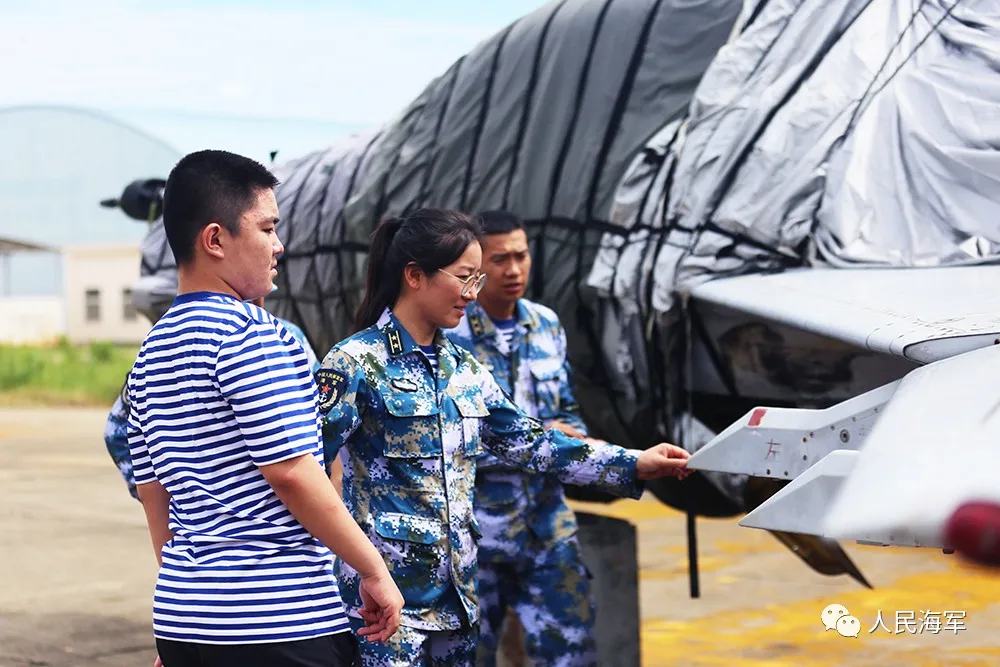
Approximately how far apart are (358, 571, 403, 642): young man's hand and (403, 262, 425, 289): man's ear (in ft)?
3.39

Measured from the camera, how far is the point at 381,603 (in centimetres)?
272

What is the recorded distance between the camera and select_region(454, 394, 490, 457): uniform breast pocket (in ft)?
12.0

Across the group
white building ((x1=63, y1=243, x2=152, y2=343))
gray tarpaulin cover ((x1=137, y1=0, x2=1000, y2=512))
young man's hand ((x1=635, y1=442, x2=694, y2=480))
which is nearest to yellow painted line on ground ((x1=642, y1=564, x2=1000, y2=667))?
gray tarpaulin cover ((x1=137, y1=0, x2=1000, y2=512))

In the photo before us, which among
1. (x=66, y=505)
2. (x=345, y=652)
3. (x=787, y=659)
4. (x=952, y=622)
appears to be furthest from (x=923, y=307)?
(x=66, y=505)

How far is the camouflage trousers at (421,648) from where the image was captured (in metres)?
3.44

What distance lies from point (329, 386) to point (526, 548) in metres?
1.39

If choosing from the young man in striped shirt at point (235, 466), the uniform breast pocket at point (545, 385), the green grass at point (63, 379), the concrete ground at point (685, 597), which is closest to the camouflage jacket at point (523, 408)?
the uniform breast pocket at point (545, 385)

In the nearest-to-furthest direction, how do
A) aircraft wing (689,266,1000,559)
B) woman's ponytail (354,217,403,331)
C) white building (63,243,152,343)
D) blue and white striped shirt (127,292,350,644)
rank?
aircraft wing (689,266,1000,559) < blue and white striped shirt (127,292,350,644) < woman's ponytail (354,217,403,331) < white building (63,243,152,343)

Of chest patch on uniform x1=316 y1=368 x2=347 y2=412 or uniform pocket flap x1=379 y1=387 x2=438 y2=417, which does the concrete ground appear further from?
chest patch on uniform x1=316 y1=368 x2=347 y2=412

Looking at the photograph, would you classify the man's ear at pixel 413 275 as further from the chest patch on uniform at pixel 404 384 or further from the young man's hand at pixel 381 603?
the young man's hand at pixel 381 603

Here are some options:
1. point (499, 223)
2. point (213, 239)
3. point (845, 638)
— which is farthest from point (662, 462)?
point (845, 638)

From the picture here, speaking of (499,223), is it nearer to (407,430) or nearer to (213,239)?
(407,430)

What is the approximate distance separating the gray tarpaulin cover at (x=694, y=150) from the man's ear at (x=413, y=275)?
4.16 feet

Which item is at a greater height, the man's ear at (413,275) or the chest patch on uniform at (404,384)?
the man's ear at (413,275)
